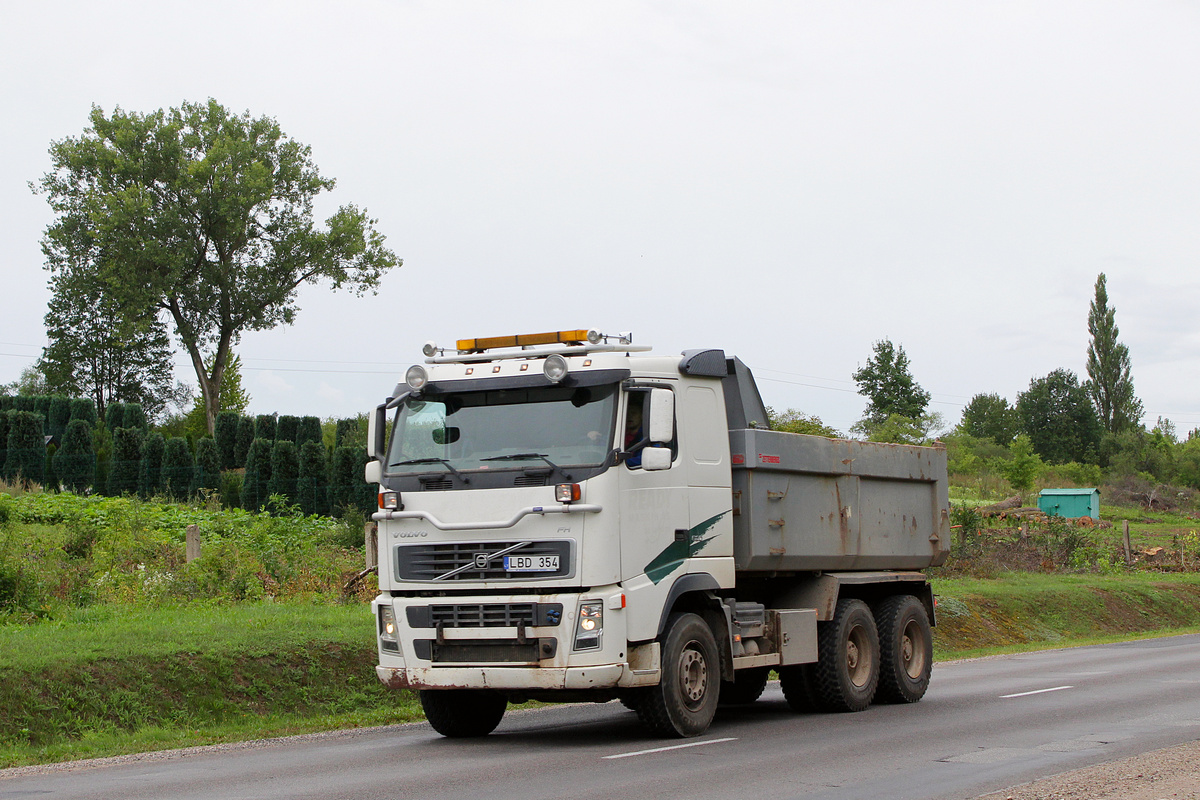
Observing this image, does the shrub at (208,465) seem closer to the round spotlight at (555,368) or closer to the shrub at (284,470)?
the shrub at (284,470)

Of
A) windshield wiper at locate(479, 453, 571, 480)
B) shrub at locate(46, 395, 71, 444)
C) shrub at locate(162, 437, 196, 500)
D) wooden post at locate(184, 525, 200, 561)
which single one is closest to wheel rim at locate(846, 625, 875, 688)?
windshield wiper at locate(479, 453, 571, 480)

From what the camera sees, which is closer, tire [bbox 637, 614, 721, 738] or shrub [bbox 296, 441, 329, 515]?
tire [bbox 637, 614, 721, 738]

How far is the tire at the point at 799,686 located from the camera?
13875 millimetres

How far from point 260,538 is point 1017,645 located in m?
16.5

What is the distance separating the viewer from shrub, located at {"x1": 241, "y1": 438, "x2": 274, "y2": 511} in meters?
43.2

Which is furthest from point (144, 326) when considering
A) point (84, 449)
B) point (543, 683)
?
point (543, 683)

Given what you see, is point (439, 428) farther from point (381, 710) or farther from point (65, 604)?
point (65, 604)

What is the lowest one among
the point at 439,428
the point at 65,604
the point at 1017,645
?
the point at 1017,645

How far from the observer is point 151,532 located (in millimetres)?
24531

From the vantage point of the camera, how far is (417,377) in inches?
454

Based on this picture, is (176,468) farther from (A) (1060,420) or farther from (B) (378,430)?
(A) (1060,420)

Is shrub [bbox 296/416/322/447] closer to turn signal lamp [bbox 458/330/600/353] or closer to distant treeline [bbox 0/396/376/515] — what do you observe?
distant treeline [bbox 0/396/376/515]

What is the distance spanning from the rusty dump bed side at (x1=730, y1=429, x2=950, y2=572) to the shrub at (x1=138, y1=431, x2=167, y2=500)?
31859 millimetres

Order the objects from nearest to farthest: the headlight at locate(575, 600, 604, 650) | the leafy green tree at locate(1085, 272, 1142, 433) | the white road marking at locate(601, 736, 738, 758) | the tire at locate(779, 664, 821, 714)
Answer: the white road marking at locate(601, 736, 738, 758) < the headlight at locate(575, 600, 604, 650) < the tire at locate(779, 664, 821, 714) < the leafy green tree at locate(1085, 272, 1142, 433)
